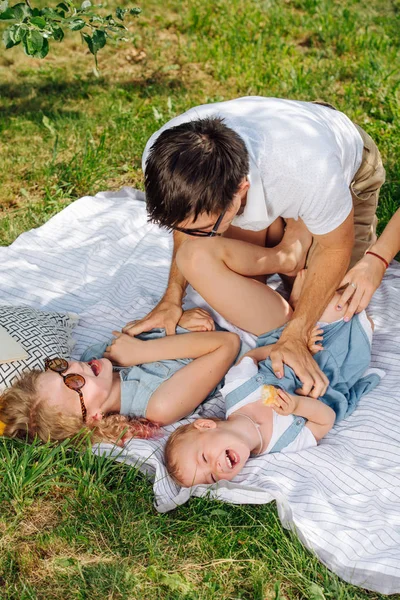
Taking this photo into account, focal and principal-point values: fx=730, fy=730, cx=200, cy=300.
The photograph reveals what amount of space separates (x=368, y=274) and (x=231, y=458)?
111 cm

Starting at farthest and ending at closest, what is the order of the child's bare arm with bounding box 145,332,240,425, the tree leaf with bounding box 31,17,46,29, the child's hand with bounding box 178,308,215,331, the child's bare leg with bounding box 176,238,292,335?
the child's hand with bounding box 178,308,215,331
the child's bare leg with bounding box 176,238,292,335
the child's bare arm with bounding box 145,332,240,425
the tree leaf with bounding box 31,17,46,29

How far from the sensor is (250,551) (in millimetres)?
2607

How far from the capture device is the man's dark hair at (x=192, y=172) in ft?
8.36

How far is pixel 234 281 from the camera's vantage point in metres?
3.29

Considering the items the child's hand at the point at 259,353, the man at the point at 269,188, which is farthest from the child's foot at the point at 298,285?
the child's hand at the point at 259,353

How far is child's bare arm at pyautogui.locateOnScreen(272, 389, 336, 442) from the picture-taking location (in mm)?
2959

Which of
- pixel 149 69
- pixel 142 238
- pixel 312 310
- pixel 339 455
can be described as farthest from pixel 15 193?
pixel 339 455

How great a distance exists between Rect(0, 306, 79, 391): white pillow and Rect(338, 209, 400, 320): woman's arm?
1.31 meters

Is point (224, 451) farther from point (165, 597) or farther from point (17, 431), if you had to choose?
point (17, 431)

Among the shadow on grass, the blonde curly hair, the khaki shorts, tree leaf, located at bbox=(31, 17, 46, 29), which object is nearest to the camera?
tree leaf, located at bbox=(31, 17, 46, 29)

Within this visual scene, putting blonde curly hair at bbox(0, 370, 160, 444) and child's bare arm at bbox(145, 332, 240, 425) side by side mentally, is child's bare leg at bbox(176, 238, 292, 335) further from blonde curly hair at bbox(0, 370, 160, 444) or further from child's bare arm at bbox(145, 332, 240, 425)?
blonde curly hair at bbox(0, 370, 160, 444)

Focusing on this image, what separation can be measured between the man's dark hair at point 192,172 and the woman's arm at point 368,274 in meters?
0.95

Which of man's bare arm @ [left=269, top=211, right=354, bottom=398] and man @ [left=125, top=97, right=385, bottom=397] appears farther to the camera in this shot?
man's bare arm @ [left=269, top=211, right=354, bottom=398]

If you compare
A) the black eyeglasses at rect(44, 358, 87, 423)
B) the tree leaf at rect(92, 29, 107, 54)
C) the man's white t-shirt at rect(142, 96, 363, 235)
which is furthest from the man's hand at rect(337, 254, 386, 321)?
the tree leaf at rect(92, 29, 107, 54)
